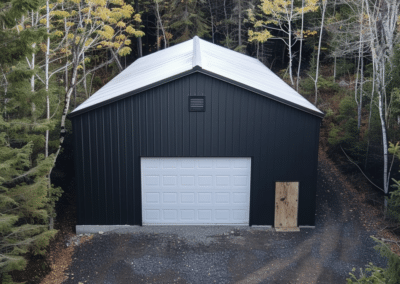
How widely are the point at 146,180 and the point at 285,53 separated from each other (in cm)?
2355

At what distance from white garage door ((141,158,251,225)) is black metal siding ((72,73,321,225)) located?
0.93ft

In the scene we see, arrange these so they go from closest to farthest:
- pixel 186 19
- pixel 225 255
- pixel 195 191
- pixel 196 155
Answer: pixel 225 255 < pixel 196 155 < pixel 195 191 < pixel 186 19

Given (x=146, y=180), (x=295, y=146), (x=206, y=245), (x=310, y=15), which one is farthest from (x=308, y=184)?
(x=310, y=15)

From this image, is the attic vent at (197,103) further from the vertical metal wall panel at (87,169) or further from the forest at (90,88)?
the forest at (90,88)

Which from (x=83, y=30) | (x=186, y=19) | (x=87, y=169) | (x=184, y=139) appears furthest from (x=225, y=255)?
(x=186, y=19)

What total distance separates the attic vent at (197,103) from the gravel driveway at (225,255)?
3.75m

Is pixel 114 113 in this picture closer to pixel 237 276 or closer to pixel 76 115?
pixel 76 115

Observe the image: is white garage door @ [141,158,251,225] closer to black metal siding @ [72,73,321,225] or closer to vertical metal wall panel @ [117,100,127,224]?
black metal siding @ [72,73,321,225]

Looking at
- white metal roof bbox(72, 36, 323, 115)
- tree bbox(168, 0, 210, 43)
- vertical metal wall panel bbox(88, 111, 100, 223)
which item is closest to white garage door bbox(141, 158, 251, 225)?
vertical metal wall panel bbox(88, 111, 100, 223)

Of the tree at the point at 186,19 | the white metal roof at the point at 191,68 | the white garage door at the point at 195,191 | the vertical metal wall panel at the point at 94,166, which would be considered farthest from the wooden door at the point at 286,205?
the tree at the point at 186,19

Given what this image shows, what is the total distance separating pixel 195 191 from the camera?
37.8 ft

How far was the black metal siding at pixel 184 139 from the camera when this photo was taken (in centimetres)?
1077

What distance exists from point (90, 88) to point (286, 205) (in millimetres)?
13215

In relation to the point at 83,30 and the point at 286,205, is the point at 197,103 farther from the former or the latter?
the point at 83,30
